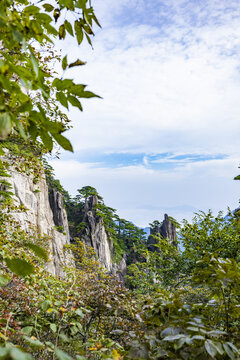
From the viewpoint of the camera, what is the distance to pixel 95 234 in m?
37.7

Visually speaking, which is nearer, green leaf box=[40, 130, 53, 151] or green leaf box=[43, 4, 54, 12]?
green leaf box=[40, 130, 53, 151]

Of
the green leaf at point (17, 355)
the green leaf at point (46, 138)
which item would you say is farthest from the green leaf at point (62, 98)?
the green leaf at point (17, 355)

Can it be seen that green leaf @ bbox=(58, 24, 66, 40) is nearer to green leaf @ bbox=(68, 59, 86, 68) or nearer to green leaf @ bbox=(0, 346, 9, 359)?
green leaf @ bbox=(68, 59, 86, 68)

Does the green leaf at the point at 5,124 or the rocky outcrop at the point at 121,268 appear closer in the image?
the green leaf at the point at 5,124

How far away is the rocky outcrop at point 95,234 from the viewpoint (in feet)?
120

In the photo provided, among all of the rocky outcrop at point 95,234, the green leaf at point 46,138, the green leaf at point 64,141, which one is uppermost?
the green leaf at point 46,138

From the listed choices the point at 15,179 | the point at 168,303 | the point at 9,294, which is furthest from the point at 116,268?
the point at 168,303

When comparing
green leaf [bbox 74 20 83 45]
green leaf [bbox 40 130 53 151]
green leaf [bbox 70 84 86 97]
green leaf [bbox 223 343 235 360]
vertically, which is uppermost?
green leaf [bbox 74 20 83 45]

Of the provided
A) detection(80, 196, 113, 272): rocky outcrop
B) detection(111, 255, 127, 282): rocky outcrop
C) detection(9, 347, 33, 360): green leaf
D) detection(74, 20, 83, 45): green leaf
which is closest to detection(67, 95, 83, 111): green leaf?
detection(74, 20, 83, 45): green leaf

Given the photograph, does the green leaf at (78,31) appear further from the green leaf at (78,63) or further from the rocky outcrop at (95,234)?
the rocky outcrop at (95,234)

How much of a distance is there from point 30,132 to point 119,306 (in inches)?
138

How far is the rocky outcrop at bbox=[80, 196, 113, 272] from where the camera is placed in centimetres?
3643

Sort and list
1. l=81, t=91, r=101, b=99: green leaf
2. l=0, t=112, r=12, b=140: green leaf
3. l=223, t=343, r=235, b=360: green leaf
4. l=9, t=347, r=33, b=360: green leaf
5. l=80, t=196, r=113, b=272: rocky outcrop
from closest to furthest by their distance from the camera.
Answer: l=9, t=347, r=33, b=360: green leaf
l=0, t=112, r=12, b=140: green leaf
l=81, t=91, r=101, b=99: green leaf
l=223, t=343, r=235, b=360: green leaf
l=80, t=196, r=113, b=272: rocky outcrop

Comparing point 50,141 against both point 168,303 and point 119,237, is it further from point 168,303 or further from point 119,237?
point 119,237
